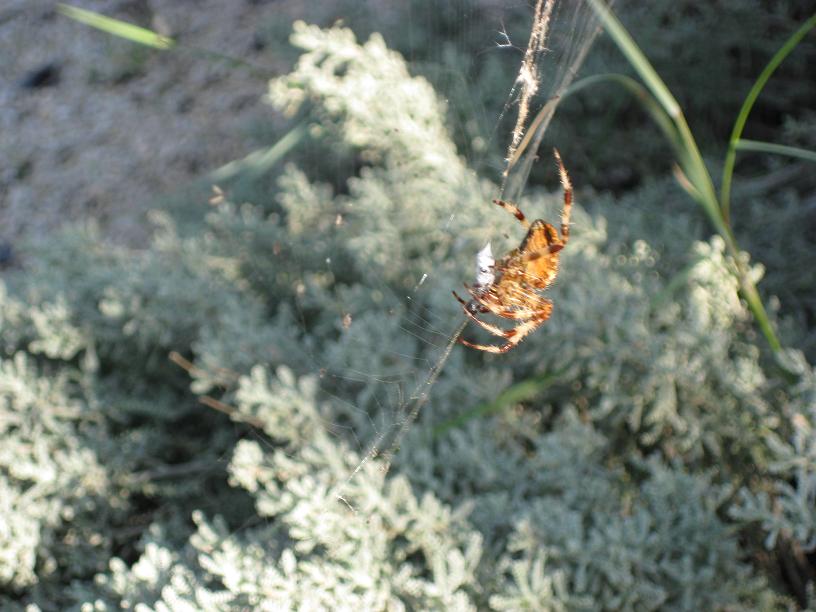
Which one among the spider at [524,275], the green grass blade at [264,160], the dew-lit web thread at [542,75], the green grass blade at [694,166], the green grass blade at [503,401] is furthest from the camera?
the green grass blade at [264,160]

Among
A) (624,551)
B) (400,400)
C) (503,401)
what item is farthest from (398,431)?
(624,551)

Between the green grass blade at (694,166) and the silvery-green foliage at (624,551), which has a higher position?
the green grass blade at (694,166)

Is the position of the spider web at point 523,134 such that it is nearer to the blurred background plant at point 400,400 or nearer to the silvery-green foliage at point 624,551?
the blurred background plant at point 400,400

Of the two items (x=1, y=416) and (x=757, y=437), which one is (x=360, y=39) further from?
(x=757, y=437)

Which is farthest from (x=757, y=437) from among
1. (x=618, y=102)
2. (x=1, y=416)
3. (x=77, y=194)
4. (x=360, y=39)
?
(x=77, y=194)

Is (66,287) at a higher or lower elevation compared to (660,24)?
lower

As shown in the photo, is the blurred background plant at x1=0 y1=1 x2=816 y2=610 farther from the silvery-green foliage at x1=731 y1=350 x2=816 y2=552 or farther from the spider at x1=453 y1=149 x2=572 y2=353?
the spider at x1=453 y1=149 x2=572 y2=353

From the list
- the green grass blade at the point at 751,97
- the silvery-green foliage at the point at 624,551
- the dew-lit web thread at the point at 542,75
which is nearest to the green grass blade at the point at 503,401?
the silvery-green foliage at the point at 624,551

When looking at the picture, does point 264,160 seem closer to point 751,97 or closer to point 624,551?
point 751,97
